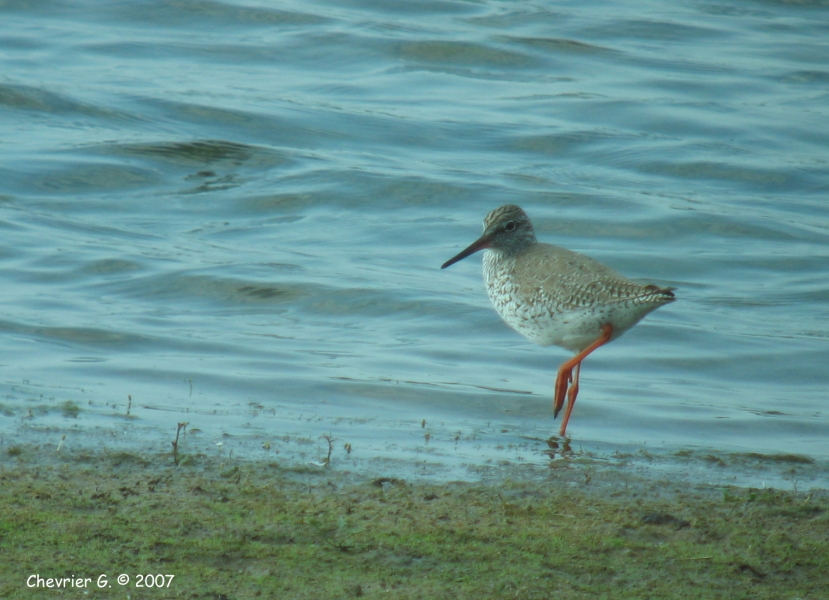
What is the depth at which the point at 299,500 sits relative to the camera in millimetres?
4621

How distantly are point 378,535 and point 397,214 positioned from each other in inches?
364

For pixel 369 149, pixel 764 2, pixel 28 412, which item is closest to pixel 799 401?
pixel 28 412

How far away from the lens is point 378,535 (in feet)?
13.6

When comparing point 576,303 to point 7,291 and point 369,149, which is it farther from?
point 369,149

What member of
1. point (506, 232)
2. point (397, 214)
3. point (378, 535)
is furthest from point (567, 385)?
point (397, 214)

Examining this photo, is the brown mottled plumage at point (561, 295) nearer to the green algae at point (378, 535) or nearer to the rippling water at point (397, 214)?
the rippling water at point (397, 214)

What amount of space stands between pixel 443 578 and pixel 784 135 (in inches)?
566

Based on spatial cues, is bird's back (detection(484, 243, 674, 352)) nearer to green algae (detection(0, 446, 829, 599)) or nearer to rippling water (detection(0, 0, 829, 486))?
rippling water (detection(0, 0, 829, 486))

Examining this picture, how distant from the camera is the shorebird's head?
782 centimetres

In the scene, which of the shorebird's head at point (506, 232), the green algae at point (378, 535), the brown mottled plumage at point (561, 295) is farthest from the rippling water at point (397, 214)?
the shorebird's head at point (506, 232)

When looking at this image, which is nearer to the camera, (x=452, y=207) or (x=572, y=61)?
(x=452, y=207)

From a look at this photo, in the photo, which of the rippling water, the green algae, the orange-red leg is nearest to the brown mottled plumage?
the orange-red leg

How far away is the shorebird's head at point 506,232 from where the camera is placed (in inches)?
308


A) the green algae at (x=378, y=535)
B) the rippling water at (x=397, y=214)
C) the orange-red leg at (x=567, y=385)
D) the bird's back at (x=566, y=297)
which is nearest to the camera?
the green algae at (x=378, y=535)
